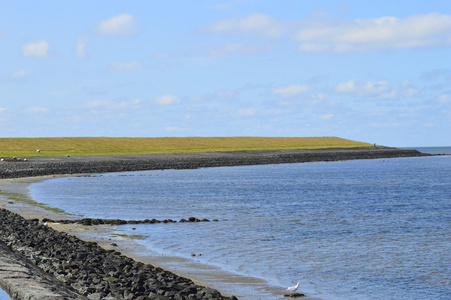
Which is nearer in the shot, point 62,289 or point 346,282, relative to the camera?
point 62,289

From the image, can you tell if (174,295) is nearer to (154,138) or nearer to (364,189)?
(364,189)

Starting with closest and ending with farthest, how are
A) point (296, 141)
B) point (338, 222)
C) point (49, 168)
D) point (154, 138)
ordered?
point (338, 222)
point (49, 168)
point (154, 138)
point (296, 141)

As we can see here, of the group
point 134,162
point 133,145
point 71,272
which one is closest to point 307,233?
point 71,272

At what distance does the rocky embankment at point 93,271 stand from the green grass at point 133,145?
262 feet

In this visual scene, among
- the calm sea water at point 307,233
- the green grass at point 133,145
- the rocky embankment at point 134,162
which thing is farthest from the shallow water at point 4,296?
the green grass at point 133,145

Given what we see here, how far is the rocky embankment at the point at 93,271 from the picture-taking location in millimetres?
11562

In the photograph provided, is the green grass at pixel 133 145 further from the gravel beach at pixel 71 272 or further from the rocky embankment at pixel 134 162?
the gravel beach at pixel 71 272

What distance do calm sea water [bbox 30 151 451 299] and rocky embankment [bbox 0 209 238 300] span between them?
1841 millimetres

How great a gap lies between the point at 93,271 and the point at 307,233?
11.3 meters

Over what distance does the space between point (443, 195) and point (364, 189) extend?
296 inches

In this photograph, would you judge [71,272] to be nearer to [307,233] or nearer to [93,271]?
[93,271]

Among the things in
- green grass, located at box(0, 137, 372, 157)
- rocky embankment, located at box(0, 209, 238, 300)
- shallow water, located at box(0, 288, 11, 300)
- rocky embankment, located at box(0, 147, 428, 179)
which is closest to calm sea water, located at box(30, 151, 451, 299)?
rocky embankment, located at box(0, 209, 238, 300)

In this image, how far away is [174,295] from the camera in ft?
37.4

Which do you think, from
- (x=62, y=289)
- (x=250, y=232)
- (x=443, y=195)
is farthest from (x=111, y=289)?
(x=443, y=195)
